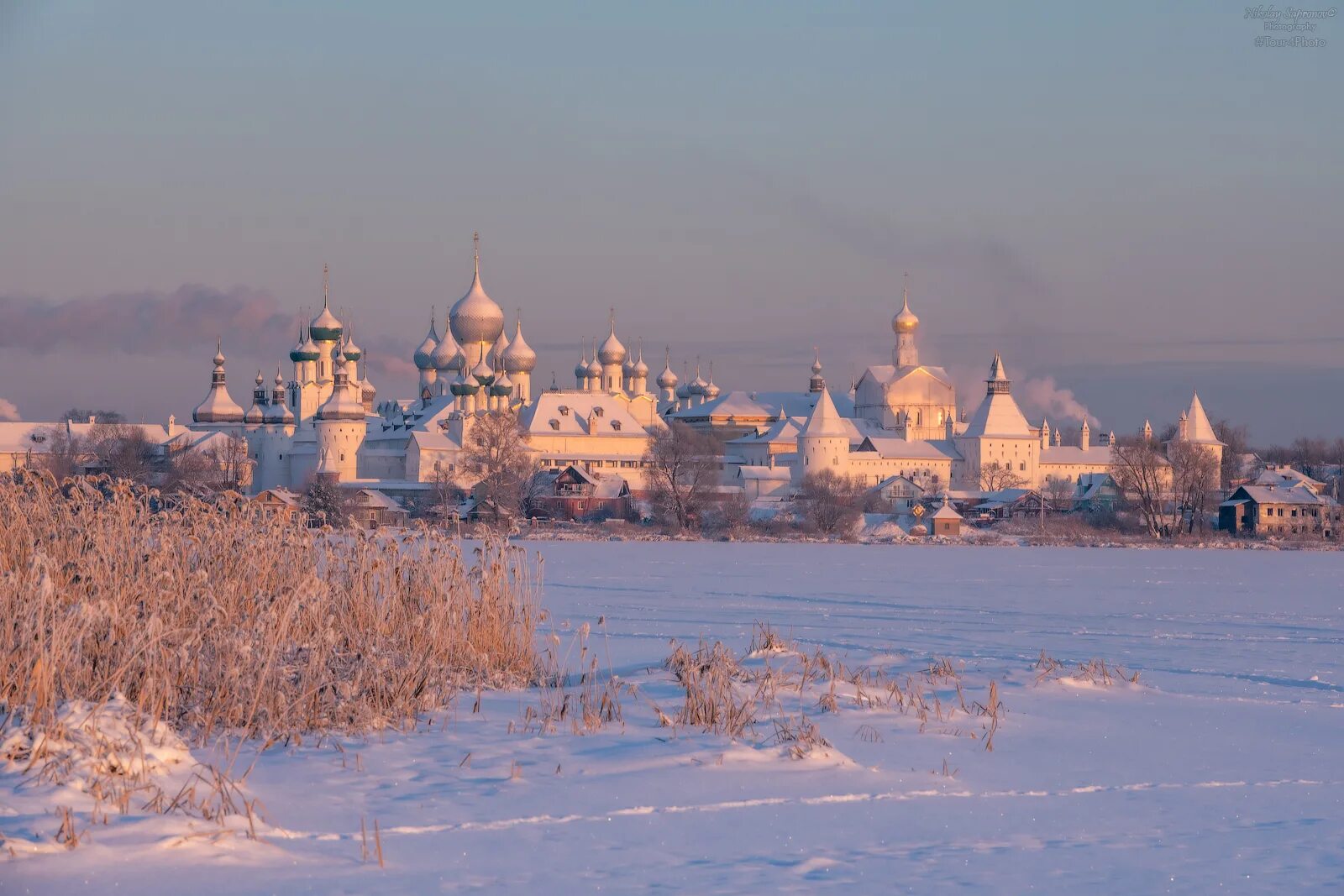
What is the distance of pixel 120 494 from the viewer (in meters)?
→ 7.51

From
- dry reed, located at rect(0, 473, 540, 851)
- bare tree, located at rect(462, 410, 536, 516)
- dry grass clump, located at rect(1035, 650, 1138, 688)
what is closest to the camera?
dry reed, located at rect(0, 473, 540, 851)

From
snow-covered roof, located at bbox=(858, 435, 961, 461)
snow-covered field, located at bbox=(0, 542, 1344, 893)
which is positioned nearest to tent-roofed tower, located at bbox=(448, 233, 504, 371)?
snow-covered roof, located at bbox=(858, 435, 961, 461)

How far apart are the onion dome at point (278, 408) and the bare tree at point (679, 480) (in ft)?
95.0

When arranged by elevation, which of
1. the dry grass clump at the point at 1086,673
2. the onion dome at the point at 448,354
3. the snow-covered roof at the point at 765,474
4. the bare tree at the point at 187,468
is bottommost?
the dry grass clump at the point at 1086,673

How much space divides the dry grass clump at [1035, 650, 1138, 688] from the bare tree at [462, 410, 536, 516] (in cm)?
3941

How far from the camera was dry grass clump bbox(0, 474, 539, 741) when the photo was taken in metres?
5.43

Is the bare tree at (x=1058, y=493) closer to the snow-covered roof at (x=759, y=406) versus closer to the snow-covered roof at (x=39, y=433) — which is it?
the snow-covered roof at (x=759, y=406)

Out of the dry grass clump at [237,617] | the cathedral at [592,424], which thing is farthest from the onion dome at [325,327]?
the dry grass clump at [237,617]

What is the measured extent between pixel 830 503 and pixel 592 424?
80.6 ft

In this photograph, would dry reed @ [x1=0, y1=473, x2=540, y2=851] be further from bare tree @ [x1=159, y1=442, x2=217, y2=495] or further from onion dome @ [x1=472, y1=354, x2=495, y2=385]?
onion dome @ [x1=472, y1=354, x2=495, y2=385]

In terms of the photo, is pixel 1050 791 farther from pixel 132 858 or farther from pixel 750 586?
pixel 750 586

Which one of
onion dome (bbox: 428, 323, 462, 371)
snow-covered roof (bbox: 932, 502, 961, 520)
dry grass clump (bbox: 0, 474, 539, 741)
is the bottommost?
dry grass clump (bbox: 0, 474, 539, 741)

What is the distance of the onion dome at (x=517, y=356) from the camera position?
74.9 metres

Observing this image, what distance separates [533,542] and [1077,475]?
4799cm
